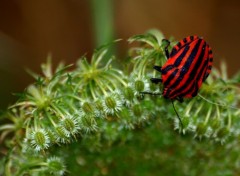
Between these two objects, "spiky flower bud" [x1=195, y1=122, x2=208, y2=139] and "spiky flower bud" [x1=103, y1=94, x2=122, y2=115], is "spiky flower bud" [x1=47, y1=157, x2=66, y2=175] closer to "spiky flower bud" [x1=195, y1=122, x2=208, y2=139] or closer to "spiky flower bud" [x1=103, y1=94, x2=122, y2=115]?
"spiky flower bud" [x1=103, y1=94, x2=122, y2=115]

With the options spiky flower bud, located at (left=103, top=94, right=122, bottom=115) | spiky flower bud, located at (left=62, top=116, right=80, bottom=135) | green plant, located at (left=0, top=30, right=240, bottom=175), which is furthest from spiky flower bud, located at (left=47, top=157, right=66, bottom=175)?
spiky flower bud, located at (left=103, top=94, right=122, bottom=115)

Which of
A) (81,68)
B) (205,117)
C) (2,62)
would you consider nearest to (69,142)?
(81,68)

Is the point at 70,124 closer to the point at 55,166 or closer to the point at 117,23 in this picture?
the point at 55,166

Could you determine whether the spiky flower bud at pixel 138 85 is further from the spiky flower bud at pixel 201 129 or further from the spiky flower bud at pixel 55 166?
the spiky flower bud at pixel 55 166

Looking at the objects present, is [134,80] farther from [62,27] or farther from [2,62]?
[62,27]

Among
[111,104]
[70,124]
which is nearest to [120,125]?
[111,104]
